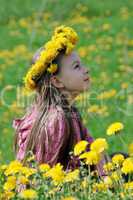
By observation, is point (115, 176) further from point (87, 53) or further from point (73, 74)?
point (87, 53)

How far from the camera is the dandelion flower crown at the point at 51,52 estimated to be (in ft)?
12.6

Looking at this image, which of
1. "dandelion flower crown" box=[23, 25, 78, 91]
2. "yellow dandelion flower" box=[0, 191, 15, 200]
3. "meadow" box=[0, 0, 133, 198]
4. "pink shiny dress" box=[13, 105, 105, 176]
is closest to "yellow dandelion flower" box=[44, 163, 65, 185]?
"yellow dandelion flower" box=[0, 191, 15, 200]

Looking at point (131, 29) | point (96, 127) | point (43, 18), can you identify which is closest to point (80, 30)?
point (131, 29)

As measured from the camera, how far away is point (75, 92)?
398cm

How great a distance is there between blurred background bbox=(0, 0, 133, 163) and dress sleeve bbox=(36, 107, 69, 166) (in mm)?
1623

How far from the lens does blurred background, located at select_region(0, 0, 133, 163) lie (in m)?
6.61

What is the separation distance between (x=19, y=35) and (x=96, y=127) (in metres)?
7.12

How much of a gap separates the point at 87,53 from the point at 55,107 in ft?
22.5

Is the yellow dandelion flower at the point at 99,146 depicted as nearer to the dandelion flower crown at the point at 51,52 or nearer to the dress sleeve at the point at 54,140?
the dress sleeve at the point at 54,140

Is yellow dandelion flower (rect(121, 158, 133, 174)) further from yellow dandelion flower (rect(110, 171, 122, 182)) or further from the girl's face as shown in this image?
the girl's face

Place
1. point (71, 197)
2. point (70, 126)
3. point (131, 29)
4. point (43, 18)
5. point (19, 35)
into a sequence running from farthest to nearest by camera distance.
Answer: point (43, 18) < point (19, 35) < point (131, 29) < point (70, 126) < point (71, 197)

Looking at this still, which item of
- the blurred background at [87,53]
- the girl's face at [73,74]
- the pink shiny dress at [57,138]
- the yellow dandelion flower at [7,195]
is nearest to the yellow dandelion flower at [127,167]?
the yellow dandelion flower at [7,195]

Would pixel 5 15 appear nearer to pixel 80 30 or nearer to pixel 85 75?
pixel 80 30

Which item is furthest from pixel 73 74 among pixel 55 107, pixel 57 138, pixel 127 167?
pixel 127 167
